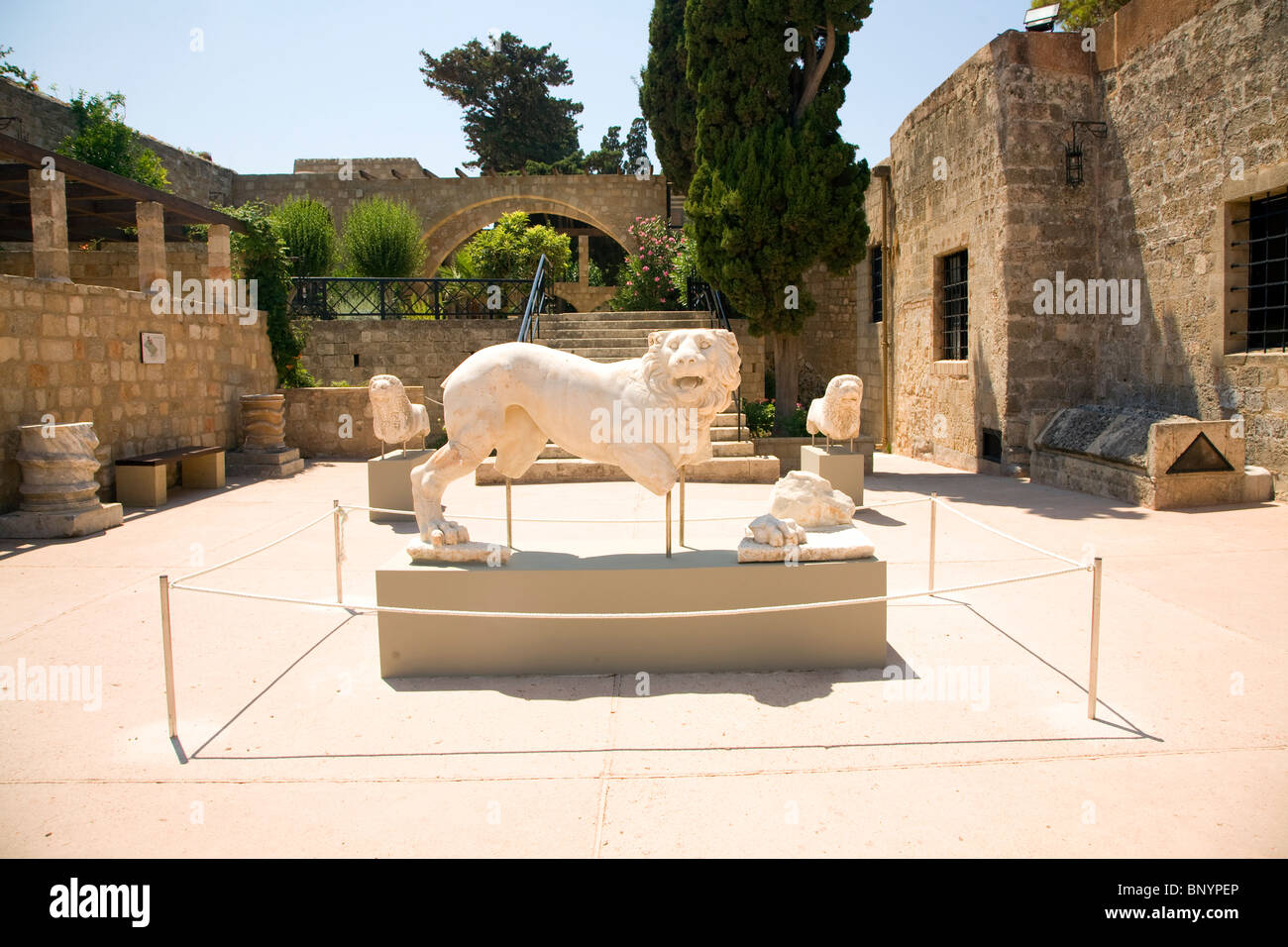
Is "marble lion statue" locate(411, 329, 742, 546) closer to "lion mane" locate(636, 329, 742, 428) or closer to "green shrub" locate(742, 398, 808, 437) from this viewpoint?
"lion mane" locate(636, 329, 742, 428)

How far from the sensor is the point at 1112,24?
9258mm

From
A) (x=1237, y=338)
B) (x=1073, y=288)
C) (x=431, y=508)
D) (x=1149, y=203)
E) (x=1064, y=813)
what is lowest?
(x=1064, y=813)

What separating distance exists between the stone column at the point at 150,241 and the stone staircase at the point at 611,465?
4.12 meters

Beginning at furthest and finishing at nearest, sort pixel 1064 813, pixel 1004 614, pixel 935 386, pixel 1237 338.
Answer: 1. pixel 935 386
2. pixel 1237 338
3. pixel 1004 614
4. pixel 1064 813

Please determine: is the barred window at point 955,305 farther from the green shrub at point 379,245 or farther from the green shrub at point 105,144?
the green shrub at point 105,144

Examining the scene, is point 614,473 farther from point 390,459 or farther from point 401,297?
point 401,297

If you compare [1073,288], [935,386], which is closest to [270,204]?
[935,386]

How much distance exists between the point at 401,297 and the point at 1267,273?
38.9 ft

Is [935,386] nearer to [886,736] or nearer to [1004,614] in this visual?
[1004,614]

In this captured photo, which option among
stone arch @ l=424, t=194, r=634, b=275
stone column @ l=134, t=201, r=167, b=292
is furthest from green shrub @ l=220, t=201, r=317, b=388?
stone arch @ l=424, t=194, r=634, b=275

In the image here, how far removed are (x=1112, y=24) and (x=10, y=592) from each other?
437 inches

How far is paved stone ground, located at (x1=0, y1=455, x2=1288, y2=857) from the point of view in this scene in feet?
8.39

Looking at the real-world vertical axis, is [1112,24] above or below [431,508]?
above

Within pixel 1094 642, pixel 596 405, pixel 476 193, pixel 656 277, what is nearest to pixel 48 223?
pixel 596 405
